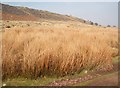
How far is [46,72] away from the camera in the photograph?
8.13 meters

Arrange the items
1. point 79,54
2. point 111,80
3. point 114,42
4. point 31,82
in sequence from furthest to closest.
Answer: point 114,42 < point 79,54 < point 31,82 < point 111,80

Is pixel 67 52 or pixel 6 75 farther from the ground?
pixel 67 52

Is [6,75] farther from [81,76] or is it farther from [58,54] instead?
[81,76]

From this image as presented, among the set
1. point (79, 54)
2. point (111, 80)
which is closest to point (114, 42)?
point (79, 54)

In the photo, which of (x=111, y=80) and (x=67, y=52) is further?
(x=67, y=52)

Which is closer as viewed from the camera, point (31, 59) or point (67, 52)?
point (31, 59)

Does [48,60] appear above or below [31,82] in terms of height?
above

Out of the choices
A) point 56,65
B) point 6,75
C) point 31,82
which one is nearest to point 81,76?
point 56,65

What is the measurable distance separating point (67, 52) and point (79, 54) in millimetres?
495

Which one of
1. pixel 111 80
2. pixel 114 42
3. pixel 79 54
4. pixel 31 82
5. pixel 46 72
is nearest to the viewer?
pixel 111 80

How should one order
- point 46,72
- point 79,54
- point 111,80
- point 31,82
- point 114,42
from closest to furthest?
1. point 111,80
2. point 31,82
3. point 46,72
4. point 79,54
5. point 114,42

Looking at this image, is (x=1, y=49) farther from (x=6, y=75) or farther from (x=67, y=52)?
(x=67, y=52)

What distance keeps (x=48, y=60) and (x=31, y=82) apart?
918 millimetres

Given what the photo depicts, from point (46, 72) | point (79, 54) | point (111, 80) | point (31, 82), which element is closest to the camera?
point (111, 80)
